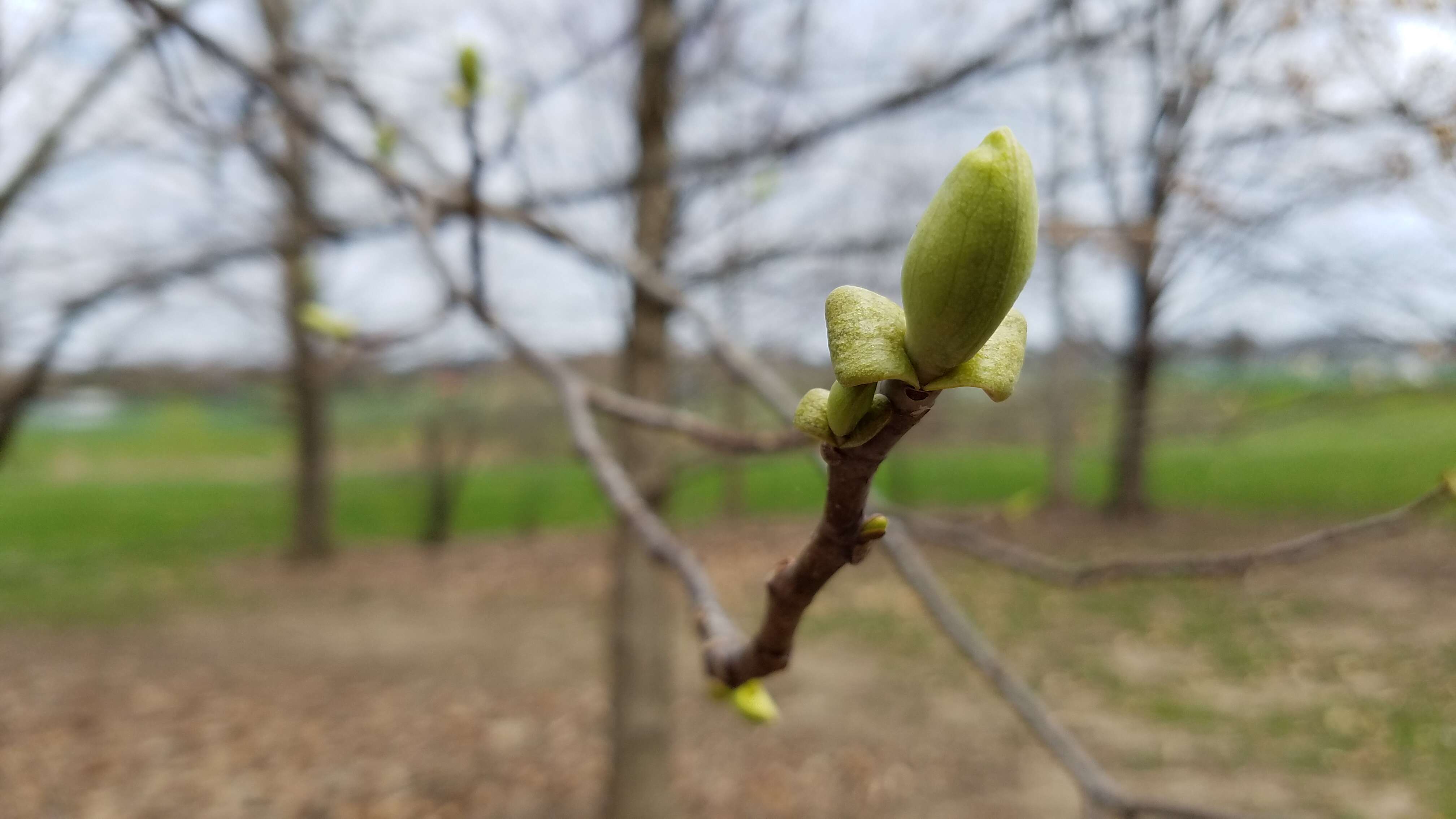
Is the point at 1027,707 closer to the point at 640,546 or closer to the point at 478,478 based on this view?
the point at 640,546

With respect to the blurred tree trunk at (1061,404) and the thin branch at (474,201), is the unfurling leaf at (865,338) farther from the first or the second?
the blurred tree trunk at (1061,404)

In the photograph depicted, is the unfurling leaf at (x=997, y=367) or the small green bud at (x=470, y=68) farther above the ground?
the small green bud at (x=470, y=68)

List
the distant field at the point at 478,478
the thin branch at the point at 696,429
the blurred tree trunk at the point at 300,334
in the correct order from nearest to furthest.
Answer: the thin branch at the point at 696,429 → the distant field at the point at 478,478 → the blurred tree trunk at the point at 300,334

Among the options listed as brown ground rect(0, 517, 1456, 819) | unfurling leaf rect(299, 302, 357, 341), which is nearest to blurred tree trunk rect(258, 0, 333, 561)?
unfurling leaf rect(299, 302, 357, 341)

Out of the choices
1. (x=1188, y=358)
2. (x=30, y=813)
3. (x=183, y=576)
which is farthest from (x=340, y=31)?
(x=183, y=576)

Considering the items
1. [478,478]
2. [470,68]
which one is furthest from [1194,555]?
[478,478]

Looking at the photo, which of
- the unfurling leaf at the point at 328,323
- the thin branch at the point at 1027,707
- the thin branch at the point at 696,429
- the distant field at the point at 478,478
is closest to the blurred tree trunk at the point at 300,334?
the unfurling leaf at the point at 328,323
